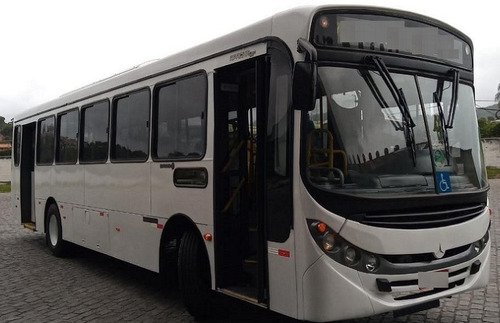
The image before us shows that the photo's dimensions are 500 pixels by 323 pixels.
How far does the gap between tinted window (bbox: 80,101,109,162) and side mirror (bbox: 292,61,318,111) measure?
437 cm

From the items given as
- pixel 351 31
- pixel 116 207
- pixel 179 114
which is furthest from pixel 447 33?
pixel 116 207

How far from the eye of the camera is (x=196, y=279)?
5320 mm

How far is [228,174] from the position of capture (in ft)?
16.9

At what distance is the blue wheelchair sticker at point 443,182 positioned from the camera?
4.23 meters

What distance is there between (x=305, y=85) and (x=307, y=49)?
30cm

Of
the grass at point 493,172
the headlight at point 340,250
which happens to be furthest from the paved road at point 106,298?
the grass at point 493,172

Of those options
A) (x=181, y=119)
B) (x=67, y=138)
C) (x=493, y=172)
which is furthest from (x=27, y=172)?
(x=493, y=172)

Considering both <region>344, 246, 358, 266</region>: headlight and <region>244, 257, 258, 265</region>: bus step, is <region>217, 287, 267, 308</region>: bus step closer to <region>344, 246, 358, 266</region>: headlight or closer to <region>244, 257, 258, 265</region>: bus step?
<region>244, 257, 258, 265</region>: bus step

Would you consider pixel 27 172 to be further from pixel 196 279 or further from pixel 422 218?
pixel 422 218

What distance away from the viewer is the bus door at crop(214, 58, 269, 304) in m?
5.01

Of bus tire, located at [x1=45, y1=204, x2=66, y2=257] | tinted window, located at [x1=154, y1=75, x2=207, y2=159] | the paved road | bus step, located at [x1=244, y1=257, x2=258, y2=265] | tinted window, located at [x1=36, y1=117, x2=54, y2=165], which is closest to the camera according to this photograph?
bus step, located at [x1=244, y1=257, x2=258, y2=265]

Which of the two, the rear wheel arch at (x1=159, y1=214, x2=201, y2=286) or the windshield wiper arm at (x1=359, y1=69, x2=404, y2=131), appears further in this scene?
the rear wheel arch at (x1=159, y1=214, x2=201, y2=286)

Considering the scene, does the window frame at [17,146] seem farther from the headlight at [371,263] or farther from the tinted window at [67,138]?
the headlight at [371,263]

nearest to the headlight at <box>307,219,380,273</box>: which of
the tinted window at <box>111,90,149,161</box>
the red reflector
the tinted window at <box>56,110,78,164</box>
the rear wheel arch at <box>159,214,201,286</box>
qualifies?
the red reflector
